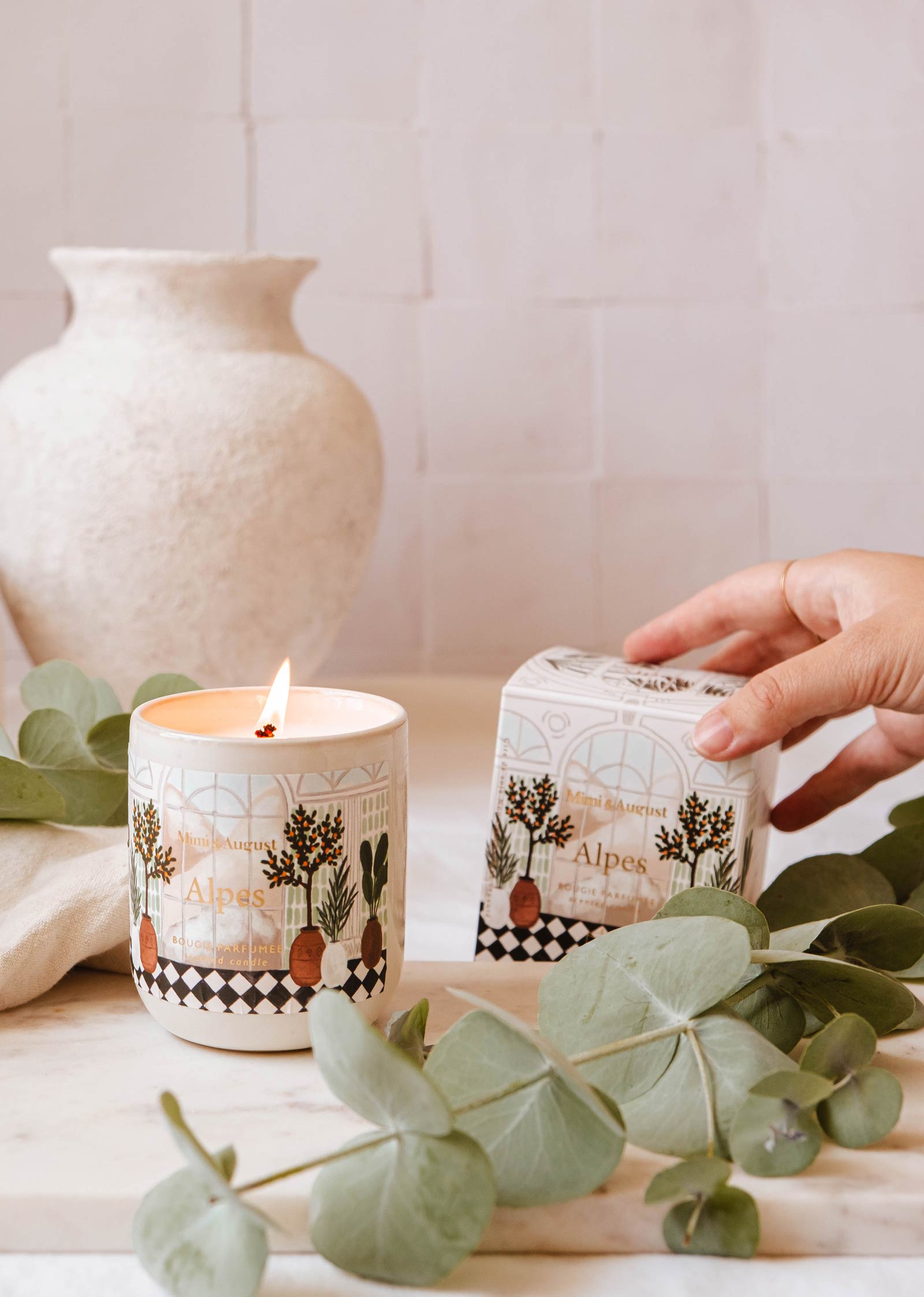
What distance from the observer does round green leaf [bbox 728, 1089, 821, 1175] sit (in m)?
0.33

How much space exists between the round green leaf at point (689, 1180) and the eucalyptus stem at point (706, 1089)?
17mm

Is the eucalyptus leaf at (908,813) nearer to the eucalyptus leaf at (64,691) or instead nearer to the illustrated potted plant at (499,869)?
the illustrated potted plant at (499,869)

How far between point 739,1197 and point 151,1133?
155 millimetres

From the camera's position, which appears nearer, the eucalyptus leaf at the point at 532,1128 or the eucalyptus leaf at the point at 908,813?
the eucalyptus leaf at the point at 532,1128

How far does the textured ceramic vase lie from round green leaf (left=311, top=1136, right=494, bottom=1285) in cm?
66

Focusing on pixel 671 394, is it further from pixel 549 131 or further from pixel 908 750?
pixel 908 750

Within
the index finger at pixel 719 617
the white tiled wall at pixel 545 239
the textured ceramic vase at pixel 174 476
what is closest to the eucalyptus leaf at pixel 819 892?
the index finger at pixel 719 617

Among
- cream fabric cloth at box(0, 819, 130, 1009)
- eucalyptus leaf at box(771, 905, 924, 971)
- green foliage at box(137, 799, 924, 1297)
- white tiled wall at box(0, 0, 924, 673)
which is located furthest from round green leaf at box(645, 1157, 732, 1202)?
white tiled wall at box(0, 0, 924, 673)

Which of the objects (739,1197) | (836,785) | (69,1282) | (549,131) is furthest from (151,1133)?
(549,131)

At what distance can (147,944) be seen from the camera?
404 millimetres

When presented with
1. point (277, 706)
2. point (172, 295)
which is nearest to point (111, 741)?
point (277, 706)

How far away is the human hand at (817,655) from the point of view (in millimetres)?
491

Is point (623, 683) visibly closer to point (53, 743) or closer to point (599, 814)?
point (599, 814)

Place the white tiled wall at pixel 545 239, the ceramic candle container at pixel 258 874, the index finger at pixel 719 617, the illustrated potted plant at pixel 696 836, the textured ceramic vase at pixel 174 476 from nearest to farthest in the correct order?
1. the ceramic candle container at pixel 258 874
2. the illustrated potted plant at pixel 696 836
3. the index finger at pixel 719 617
4. the textured ceramic vase at pixel 174 476
5. the white tiled wall at pixel 545 239
